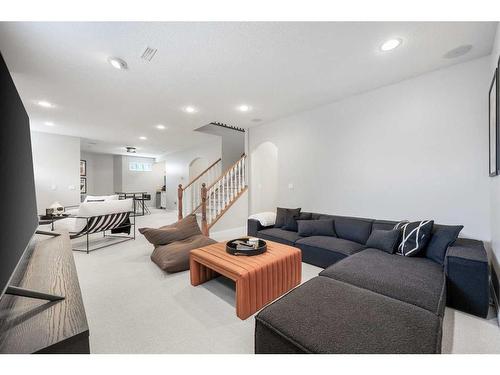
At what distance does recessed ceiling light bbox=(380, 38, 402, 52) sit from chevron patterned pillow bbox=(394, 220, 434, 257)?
1.96 metres

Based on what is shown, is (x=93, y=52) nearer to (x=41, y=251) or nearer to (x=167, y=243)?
(x=41, y=251)

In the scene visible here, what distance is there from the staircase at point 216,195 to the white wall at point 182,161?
1.83m

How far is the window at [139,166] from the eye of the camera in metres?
9.95

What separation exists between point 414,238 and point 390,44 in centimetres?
208

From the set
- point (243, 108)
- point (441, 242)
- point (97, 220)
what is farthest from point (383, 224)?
point (97, 220)

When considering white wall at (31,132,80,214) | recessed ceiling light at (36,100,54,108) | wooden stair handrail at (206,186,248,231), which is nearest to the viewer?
recessed ceiling light at (36,100,54,108)

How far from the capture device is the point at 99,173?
368 inches

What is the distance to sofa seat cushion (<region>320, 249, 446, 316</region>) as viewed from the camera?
60.5 inches

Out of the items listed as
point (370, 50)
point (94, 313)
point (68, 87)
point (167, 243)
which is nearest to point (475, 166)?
point (370, 50)

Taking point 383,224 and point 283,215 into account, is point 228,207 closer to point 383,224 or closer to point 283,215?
point 283,215

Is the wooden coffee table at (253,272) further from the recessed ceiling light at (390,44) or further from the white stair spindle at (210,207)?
the white stair spindle at (210,207)

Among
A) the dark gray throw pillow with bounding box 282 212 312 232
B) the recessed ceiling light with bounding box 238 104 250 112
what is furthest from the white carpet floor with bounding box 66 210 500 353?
the recessed ceiling light with bounding box 238 104 250 112

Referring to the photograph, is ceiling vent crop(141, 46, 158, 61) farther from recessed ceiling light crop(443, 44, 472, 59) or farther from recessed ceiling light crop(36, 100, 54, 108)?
recessed ceiling light crop(443, 44, 472, 59)
